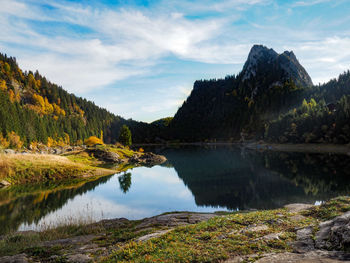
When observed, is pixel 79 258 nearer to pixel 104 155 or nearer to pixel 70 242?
pixel 70 242

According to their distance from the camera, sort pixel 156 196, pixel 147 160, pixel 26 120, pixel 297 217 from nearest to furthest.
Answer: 1. pixel 297 217
2. pixel 156 196
3. pixel 147 160
4. pixel 26 120

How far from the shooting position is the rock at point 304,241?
822 centimetres

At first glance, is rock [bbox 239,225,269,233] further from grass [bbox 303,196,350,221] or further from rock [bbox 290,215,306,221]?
grass [bbox 303,196,350,221]

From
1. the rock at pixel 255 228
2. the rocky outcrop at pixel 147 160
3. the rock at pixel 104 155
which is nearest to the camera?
the rock at pixel 255 228

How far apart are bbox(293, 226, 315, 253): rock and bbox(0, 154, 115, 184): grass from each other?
51794 mm

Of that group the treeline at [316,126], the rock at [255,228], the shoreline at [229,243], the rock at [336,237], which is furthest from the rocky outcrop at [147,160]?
the rock at [336,237]

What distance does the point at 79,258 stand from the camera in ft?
37.1

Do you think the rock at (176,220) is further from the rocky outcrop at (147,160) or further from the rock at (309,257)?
the rocky outcrop at (147,160)

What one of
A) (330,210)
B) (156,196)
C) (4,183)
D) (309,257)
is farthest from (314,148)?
(4,183)

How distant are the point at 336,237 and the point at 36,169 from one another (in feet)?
182

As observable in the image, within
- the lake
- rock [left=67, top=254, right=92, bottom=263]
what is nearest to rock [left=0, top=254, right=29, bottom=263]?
rock [left=67, top=254, right=92, bottom=263]

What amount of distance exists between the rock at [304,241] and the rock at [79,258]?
9644 mm

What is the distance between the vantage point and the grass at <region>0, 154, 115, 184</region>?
4528cm

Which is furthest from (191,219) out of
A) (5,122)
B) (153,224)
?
(5,122)
